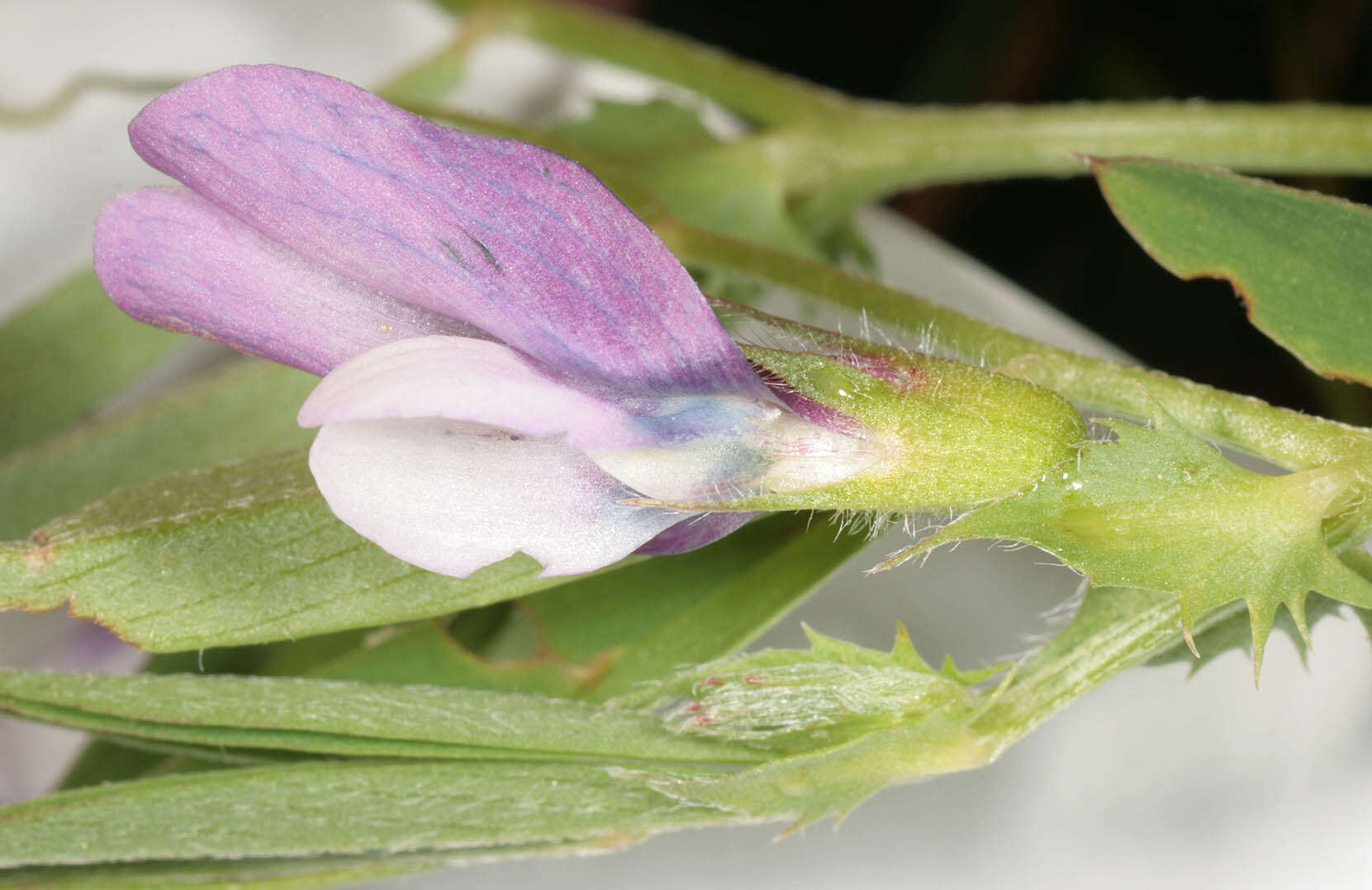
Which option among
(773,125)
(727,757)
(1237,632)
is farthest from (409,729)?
(773,125)

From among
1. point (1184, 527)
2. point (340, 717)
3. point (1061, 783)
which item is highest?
point (1184, 527)

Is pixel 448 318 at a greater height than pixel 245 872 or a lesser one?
greater

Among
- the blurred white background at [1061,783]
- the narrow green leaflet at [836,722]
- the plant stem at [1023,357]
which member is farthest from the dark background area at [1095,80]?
the narrow green leaflet at [836,722]

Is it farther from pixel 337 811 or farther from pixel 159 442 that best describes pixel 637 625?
pixel 159 442

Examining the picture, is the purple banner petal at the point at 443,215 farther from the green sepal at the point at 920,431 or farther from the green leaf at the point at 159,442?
the green leaf at the point at 159,442

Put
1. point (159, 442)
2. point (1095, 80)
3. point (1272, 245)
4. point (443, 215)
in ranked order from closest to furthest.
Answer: point (443, 215) < point (1272, 245) < point (159, 442) < point (1095, 80)

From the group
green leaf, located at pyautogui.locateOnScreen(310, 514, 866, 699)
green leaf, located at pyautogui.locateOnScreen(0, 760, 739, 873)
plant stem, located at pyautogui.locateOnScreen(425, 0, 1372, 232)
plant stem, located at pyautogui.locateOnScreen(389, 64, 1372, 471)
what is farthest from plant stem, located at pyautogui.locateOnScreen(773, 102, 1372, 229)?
green leaf, located at pyautogui.locateOnScreen(0, 760, 739, 873)

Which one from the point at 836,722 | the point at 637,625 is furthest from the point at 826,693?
the point at 637,625
